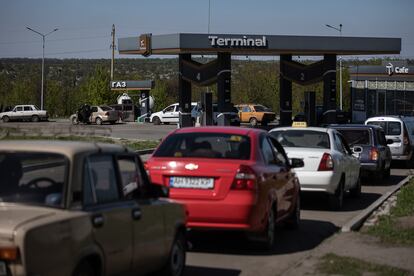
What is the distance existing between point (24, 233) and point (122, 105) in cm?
6682

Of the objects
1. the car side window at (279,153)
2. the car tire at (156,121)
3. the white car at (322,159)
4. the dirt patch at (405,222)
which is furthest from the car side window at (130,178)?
the car tire at (156,121)

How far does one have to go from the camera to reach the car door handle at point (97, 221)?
19.5ft

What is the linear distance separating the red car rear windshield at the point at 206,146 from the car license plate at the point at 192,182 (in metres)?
0.46

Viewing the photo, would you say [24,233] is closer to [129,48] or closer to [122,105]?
[129,48]

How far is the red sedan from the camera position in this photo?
369 inches

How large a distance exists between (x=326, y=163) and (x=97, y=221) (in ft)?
28.7

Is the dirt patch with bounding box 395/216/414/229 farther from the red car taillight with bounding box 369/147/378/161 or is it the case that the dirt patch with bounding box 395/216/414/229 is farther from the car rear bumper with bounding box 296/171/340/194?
the red car taillight with bounding box 369/147/378/161

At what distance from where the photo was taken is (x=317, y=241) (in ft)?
36.7

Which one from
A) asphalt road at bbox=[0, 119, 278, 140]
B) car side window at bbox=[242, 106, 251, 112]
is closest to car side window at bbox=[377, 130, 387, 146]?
asphalt road at bbox=[0, 119, 278, 140]

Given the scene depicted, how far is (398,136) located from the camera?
25.7 meters

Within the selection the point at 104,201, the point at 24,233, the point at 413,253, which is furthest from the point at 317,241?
the point at 24,233

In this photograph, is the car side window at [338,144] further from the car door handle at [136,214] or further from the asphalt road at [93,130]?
the car door handle at [136,214]

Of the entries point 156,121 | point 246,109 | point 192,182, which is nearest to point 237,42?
point 156,121

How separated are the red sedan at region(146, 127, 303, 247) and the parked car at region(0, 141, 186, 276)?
1945 millimetres
